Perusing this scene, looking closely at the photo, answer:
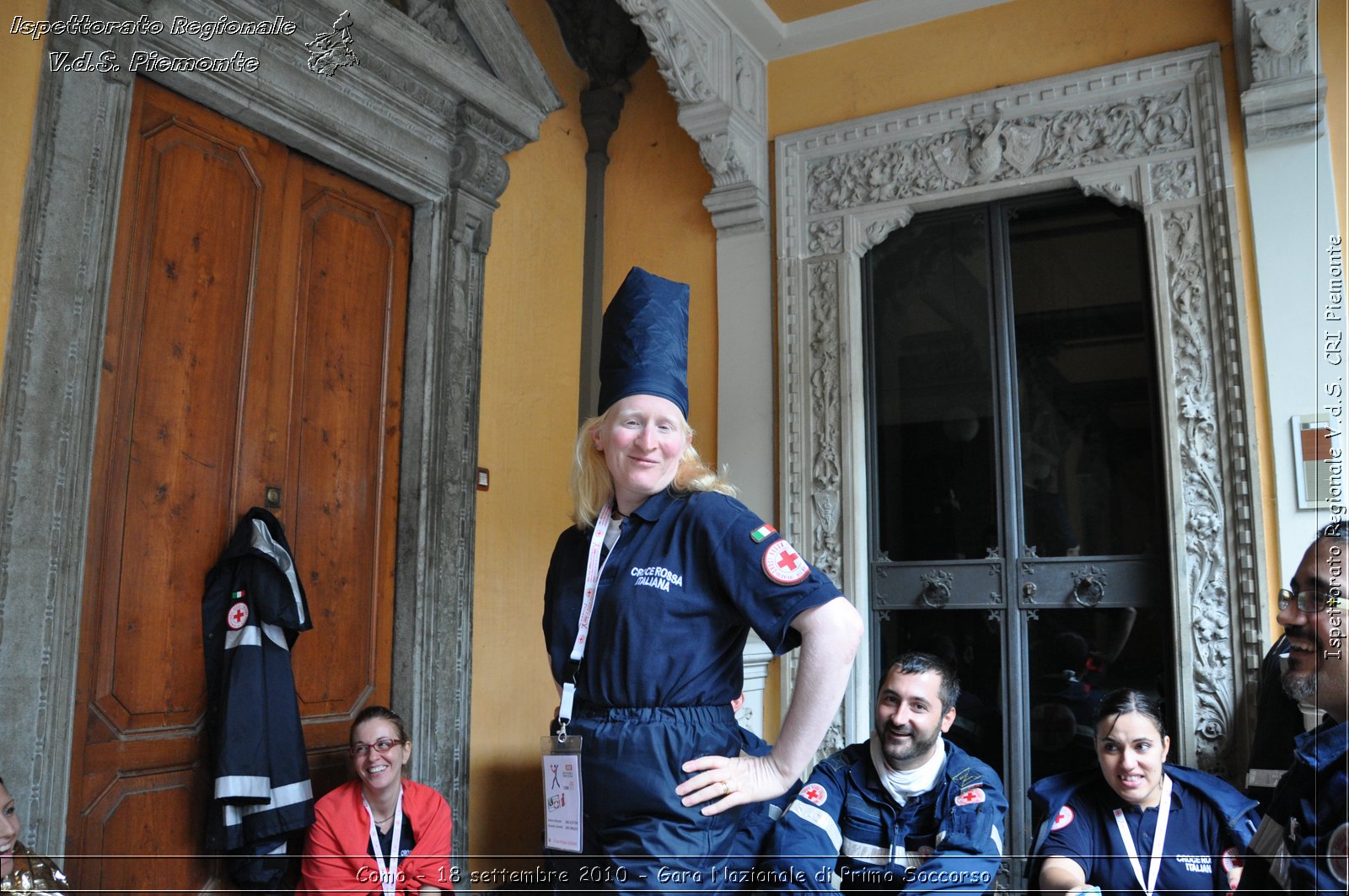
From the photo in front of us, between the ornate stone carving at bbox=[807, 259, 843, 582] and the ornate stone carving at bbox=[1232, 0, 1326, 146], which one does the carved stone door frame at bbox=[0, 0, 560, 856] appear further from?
the ornate stone carving at bbox=[1232, 0, 1326, 146]

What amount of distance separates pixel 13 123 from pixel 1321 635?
311 cm

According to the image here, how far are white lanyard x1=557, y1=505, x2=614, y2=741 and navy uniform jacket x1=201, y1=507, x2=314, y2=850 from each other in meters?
1.76

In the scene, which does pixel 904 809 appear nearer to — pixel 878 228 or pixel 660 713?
pixel 660 713

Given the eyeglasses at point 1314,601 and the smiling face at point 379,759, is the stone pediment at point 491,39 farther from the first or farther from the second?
the eyeglasses at point 1314,601

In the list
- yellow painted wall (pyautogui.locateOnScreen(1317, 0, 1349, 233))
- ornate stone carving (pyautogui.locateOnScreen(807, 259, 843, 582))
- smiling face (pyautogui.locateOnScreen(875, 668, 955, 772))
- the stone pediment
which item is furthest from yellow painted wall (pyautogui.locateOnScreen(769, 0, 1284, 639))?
smiling face (pyautogui.locateOnScreen(875, 668, 955, 772))

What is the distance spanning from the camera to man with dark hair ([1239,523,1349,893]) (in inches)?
50.8

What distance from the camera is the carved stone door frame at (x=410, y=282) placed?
8.43ft

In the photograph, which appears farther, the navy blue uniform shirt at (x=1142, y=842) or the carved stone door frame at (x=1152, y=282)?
the carved stone door frame at (x=1152, y=282)

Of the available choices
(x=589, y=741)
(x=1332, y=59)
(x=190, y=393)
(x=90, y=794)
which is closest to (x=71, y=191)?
(x=190, y=393)

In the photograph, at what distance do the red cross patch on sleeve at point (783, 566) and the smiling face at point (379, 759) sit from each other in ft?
6.97

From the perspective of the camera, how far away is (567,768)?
4.96 feet

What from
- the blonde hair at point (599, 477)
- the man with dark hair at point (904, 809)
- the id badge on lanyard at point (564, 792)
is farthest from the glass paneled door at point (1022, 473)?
the id badge on lanyard at point (564, 792)

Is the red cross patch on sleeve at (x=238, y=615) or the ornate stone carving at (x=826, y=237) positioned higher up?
the ornate stone carving at (x=826, y=237)

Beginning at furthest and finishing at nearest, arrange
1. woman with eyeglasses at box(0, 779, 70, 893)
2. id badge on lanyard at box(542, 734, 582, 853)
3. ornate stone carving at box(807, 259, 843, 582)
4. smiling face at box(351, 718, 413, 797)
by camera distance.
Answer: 1. ornate stone carving at box(807, 259, 843, 582)
2. smiling face at box(351, 718, 413, 797)
3. woman with eyeglasses at box(0, 779, 70, 893)
4. id badge on lanyard at box(542, 734, 582, 853)
